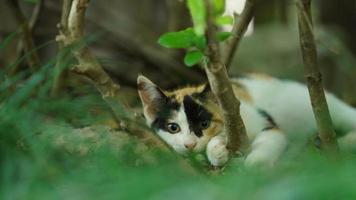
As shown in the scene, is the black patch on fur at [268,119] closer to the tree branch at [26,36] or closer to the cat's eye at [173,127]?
the cat's eye at [173,127]

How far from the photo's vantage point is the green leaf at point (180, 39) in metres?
1.40

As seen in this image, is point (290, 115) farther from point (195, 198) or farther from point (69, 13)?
point (195, 198)

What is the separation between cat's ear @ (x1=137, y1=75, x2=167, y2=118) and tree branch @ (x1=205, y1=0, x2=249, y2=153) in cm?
59

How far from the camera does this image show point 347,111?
2404mm

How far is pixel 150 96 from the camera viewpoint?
2.23 m

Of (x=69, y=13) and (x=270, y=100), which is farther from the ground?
(x=69, y=13)

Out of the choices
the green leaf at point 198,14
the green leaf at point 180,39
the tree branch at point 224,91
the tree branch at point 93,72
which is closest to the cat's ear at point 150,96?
the tree branch at point 93,72

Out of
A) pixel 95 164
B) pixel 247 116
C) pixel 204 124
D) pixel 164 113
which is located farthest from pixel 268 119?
pixel 95 164

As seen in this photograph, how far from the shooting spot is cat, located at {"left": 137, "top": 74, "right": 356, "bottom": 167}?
2162 mm

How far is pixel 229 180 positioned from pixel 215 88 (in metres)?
0.36

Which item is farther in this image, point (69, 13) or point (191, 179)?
point (69, 13)

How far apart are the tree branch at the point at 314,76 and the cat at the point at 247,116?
39cm

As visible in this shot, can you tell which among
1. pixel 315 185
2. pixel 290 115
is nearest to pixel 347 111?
pixel 290 115

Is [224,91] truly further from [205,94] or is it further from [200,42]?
[205,94]
